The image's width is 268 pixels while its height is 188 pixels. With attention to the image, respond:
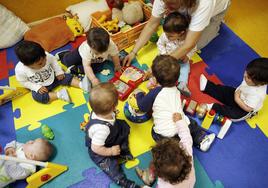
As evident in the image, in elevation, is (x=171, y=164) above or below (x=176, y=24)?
below

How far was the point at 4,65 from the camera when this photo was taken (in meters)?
2.41

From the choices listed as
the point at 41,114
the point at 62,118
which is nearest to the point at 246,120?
the point at 62,118

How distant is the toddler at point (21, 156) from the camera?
1.61m

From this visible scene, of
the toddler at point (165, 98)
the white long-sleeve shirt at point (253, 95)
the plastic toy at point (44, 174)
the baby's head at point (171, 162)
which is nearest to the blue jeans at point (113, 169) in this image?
the plastic toy at point (44, 174)

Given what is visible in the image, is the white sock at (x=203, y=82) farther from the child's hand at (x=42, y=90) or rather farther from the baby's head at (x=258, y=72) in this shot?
the child's hand at (x=42, y=90)

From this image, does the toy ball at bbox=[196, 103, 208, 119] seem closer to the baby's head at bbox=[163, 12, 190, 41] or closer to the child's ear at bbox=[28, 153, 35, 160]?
the baby's head at bbox=[163, 12, 190, 41]

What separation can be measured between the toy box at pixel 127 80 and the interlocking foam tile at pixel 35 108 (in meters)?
0.32

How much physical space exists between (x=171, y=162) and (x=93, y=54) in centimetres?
118

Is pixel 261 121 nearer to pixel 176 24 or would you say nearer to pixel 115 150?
pixel 176 24

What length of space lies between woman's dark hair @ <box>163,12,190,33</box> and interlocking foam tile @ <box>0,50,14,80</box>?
1.49 metres

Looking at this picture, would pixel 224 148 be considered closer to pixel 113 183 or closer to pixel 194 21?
pixel 113 183

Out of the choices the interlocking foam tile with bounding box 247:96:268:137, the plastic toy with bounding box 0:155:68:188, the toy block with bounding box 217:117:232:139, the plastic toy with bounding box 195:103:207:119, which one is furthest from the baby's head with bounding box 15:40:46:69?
the interlocking foam tile with bounding box 247:96:268:137

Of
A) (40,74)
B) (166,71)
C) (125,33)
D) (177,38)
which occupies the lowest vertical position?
(40,74)

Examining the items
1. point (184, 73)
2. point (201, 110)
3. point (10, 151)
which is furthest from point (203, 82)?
point (10, 151)
